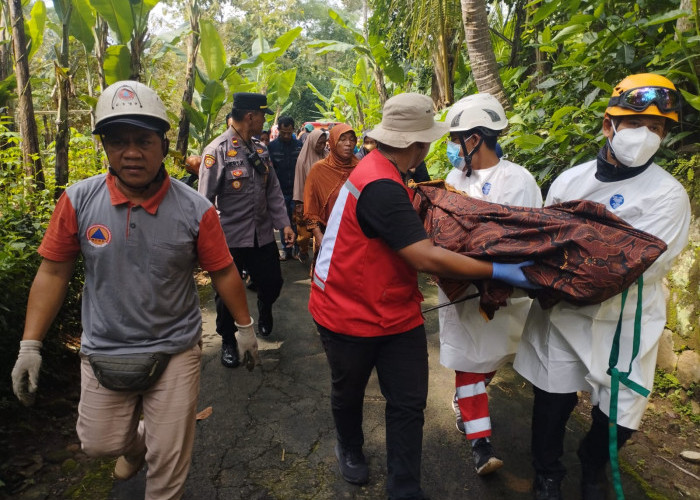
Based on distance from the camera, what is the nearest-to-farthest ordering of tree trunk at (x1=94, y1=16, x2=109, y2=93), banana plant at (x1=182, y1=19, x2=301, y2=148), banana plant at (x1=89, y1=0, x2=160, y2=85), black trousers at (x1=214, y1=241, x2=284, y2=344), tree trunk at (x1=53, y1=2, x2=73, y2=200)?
black trousers at (x1=214, y1=241, x2=284, y2=344)
tree trunk at (x1=53, y1=2, x2=73, y2=200)
banana plant at (x1=89, y1=0, x2=160, y2=85)
tree trunk at (x1=94, y1=16, x2=109, y2=93)
banana plant at (x1=182, y1=19, x2=301, y2=148)

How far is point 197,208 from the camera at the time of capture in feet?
7.59

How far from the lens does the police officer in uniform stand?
418cm

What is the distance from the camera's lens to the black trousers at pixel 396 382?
2398 millimetres

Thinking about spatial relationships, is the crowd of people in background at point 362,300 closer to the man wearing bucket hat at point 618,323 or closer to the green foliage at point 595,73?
the man wearing bucket hat at point 618,323

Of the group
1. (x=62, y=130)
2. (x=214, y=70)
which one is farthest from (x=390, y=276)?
(x=214, y=70)

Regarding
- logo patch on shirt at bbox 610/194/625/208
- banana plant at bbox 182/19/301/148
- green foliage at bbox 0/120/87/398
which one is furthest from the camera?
banana plant at bbox 182/19/301/148

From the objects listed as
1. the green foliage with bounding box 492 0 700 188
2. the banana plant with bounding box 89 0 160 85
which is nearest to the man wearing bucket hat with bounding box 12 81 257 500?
the green foliage with bounding box 492 0 700 188

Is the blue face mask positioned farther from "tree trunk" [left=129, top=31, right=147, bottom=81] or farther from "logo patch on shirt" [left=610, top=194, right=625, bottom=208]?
"tree trunk" [left=129, top=31, right=147, bottom=81]

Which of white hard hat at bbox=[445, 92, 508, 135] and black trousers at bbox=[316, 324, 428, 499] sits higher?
white hard hat at bbox=[445, 92, 508, 135]

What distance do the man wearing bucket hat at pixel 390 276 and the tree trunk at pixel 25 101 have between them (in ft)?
10.8

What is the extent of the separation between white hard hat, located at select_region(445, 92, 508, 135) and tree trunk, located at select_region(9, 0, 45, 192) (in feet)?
11.6

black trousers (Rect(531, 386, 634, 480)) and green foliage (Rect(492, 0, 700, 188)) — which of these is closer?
black trousers (Rect(531, 386, 634, 480))

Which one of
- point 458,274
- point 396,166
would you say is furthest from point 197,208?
point 458,274

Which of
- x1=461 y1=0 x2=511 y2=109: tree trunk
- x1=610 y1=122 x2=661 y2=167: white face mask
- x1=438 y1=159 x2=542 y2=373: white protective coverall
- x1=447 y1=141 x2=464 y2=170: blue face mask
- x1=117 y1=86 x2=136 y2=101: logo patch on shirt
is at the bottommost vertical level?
x1=438 y1=159 x2=542 y2=373: white protective coverall
